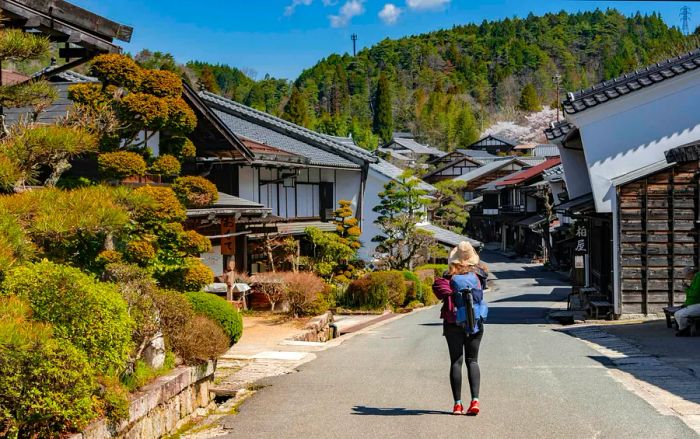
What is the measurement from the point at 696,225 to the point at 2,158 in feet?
55.8

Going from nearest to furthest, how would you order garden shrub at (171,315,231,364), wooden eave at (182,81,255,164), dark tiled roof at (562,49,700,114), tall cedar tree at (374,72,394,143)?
garden shrub at (171,315,231,364) → wooden eave at (182,81,255,164) → dark tiled roof at (562,49,700,114) → tall cedar tree at (374,72,394,143)

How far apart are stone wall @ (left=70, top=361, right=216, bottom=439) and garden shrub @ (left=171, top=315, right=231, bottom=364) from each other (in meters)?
0.15

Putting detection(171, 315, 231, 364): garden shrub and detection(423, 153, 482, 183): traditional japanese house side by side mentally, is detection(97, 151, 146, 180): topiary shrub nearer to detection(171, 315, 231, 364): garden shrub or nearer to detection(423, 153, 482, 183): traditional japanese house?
detection(171, 315, 231, 364): garden shrub

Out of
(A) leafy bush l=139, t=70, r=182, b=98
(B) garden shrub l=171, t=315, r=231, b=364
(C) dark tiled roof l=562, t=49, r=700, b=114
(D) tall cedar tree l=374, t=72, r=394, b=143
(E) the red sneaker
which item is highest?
(D) tall cedar tree l=374, t=72, r=394, b=143

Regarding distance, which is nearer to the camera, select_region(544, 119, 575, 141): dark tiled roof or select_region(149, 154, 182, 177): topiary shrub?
select_region(149, 154, 182, 177): topiary shrub

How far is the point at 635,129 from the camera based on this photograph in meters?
19.4

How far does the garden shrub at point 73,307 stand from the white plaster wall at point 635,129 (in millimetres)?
15680

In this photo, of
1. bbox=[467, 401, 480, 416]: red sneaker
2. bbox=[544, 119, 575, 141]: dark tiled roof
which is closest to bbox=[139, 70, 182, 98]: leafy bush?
bbox=[467, 401, 480, 416]: red sneaker

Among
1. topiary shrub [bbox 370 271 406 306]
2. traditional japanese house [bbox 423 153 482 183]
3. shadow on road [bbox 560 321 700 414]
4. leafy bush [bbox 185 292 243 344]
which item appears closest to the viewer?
shadow on road [bbox 560 321 700 414]

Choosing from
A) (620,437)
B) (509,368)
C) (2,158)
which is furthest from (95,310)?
(509,368)

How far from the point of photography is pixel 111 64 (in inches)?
424

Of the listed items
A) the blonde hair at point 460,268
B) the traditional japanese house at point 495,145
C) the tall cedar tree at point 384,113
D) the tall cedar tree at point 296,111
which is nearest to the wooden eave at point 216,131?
the blonde hair at point 460,268

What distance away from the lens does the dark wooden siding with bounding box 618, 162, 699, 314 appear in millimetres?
18875

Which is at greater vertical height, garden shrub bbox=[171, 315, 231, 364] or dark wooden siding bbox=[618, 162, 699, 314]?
dark wooden siding bbox=[618, 162, 699, 314]
